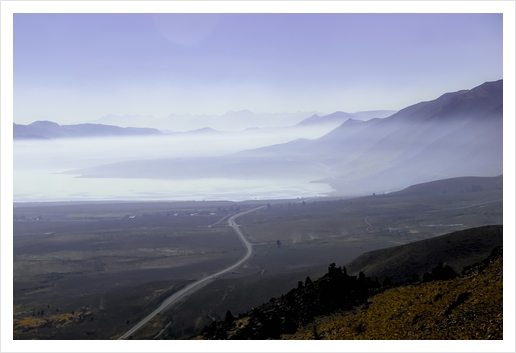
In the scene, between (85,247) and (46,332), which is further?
(85,247)

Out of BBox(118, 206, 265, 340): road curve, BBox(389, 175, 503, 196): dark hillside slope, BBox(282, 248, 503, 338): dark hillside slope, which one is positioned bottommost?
BBox(118, 206, 265, 340): road curve

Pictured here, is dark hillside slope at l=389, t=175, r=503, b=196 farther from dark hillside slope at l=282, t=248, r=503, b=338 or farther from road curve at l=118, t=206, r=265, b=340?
dark hillside slope at l=282, t=248, r=503, b=338

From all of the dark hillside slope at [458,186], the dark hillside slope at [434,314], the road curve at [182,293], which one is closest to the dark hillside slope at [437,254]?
the dark hillside slope at [434,314]

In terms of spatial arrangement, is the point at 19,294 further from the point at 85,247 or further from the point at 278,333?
the point at 278,333

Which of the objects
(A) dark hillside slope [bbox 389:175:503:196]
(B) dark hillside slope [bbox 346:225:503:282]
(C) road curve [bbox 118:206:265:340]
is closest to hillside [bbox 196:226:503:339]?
(B) dark hillside slope [bbox 346:225:503:282]

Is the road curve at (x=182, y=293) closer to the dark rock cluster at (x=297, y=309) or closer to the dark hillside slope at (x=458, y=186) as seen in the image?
the dark rock cluster at (x=297, y=309)

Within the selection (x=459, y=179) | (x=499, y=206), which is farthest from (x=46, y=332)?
(x=459, y=179)

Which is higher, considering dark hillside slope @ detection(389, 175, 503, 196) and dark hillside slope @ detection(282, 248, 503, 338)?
dark hillside slope @ detection(389, 175, 503, 196)
